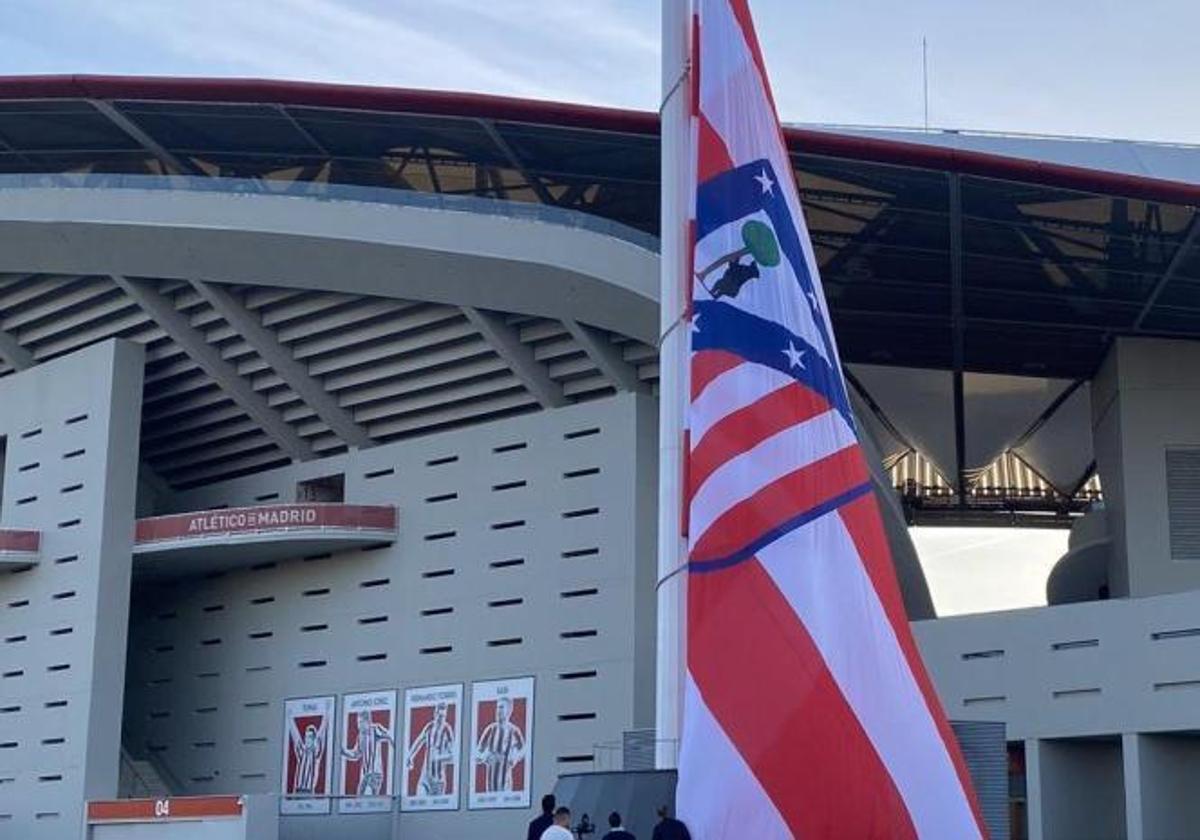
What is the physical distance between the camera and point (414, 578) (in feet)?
107

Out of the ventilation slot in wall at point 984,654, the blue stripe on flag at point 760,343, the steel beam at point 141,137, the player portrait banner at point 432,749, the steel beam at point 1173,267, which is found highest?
the steel beam at point 141,137

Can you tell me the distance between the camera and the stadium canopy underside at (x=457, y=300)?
Result: 2930 centimetres

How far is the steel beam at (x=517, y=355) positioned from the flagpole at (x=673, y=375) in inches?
558

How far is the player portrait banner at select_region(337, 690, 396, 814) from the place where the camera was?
32.5m

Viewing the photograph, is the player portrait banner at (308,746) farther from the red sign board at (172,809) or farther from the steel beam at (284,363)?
the steel beam at (284,363)

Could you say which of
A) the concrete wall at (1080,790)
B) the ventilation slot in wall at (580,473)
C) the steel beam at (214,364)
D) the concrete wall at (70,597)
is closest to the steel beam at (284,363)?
the steel beam at (214,364)

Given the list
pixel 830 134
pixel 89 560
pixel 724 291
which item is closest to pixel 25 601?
pixel 89 560

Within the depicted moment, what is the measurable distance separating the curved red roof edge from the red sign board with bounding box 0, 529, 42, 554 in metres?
10.0

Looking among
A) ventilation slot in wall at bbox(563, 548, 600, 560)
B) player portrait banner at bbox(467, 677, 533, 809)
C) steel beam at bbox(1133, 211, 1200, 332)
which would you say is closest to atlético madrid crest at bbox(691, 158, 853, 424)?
ventilation slot in wall at bbox(563, 548, 600, 560)

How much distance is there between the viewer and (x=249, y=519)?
33.6 meters

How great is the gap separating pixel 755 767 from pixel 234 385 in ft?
76.5

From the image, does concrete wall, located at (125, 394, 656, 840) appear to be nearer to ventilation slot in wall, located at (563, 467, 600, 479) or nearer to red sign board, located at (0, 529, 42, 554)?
ventilation slot in wall, located at (563, 467, 600, 479)

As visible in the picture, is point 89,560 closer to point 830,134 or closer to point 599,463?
point 599,463

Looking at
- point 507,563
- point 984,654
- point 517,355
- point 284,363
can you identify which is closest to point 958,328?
point 984,654
